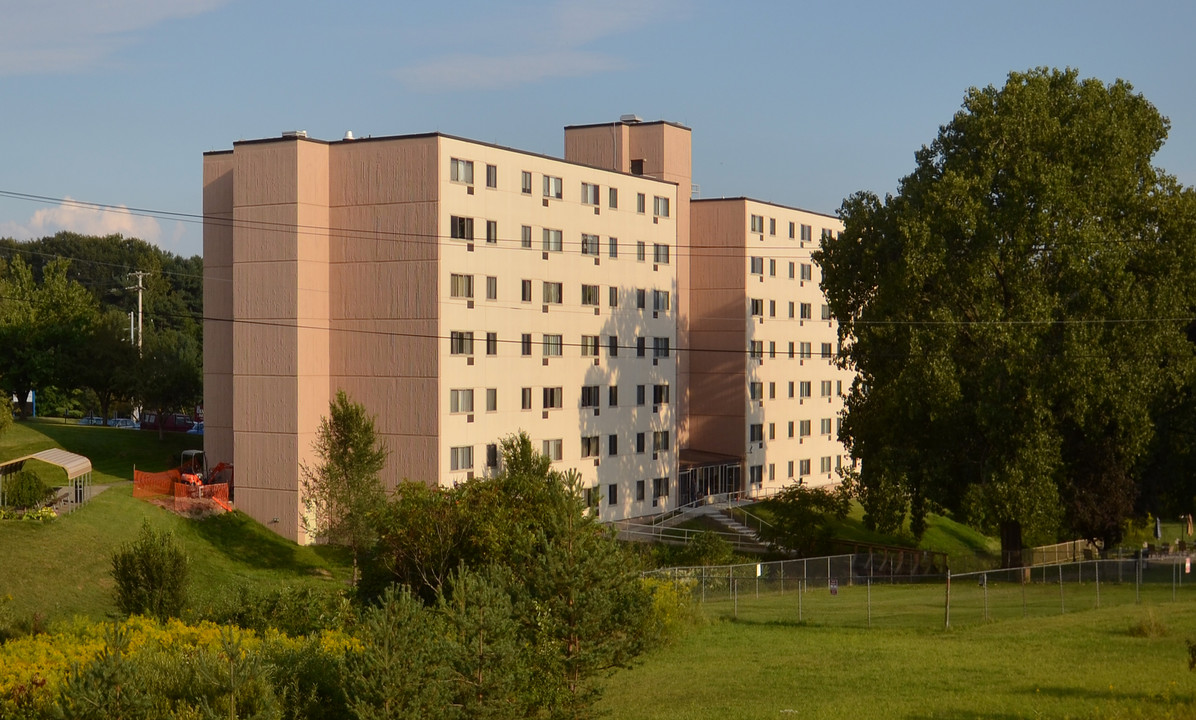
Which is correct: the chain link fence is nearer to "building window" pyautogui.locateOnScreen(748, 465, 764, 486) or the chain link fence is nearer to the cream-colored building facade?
the cream-colored building facade

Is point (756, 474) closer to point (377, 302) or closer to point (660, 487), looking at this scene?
point (660, 487)

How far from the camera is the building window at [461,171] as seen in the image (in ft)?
182

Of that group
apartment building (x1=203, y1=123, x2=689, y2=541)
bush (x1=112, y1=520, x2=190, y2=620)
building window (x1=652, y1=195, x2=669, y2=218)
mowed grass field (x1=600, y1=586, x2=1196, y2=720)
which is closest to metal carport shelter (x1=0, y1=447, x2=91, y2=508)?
apartment building (x1=203, y1=123, x2=689, y2=541)

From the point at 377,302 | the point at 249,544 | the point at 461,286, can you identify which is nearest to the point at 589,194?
the point at 461,286

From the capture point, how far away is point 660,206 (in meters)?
70.9

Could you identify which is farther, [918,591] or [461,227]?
[461,227]

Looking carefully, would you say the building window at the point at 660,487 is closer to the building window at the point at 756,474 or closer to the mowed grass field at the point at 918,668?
the building window at the point at 756,474

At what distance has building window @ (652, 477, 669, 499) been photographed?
69438 mm

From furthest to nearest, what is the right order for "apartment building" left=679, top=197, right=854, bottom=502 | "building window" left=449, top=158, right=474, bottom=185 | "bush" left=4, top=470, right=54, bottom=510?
"apartment building" left=679, top=197, right=854, bottom=502, "building window" left=449, top=158, right=474, bottom=185, "bush" left=4, top=470, right=54, bottom=510

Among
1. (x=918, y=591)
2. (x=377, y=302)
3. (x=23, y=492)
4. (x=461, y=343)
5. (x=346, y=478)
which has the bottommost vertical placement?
(x=918, y=591)

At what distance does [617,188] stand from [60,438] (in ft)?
122

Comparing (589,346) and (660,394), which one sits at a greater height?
(589,346)

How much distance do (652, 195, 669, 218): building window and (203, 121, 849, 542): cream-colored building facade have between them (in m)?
0.12

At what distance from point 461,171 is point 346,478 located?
15.4 m
